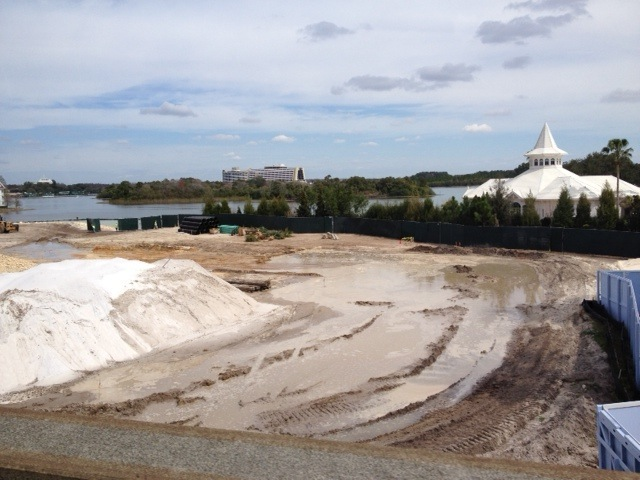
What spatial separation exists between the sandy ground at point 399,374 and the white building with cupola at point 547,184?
755 inches

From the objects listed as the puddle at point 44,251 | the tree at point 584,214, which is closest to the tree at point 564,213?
the tree at point 584,214

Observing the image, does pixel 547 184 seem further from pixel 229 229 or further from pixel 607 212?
pixel 229 229

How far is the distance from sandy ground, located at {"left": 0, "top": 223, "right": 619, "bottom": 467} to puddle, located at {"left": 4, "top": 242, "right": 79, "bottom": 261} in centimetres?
1872

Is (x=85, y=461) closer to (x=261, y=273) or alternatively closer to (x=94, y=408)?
(x=94, y=408)

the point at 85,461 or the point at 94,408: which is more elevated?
the point at 85,461

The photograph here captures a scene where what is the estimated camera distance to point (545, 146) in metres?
49.0

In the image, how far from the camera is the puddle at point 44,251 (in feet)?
115

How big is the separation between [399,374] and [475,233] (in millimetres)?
22570

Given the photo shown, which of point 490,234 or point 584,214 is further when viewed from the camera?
point 584,214

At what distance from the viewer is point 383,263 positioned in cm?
2869

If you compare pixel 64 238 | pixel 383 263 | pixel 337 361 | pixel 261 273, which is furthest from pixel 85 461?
pixel 64 238

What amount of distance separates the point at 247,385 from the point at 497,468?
8310 millimetres

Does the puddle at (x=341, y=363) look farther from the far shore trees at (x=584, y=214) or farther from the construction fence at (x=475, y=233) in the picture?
the far shore trees at (x=584, y=214)

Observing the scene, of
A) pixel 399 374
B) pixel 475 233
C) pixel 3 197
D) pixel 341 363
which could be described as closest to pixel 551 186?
pixel 475 233
